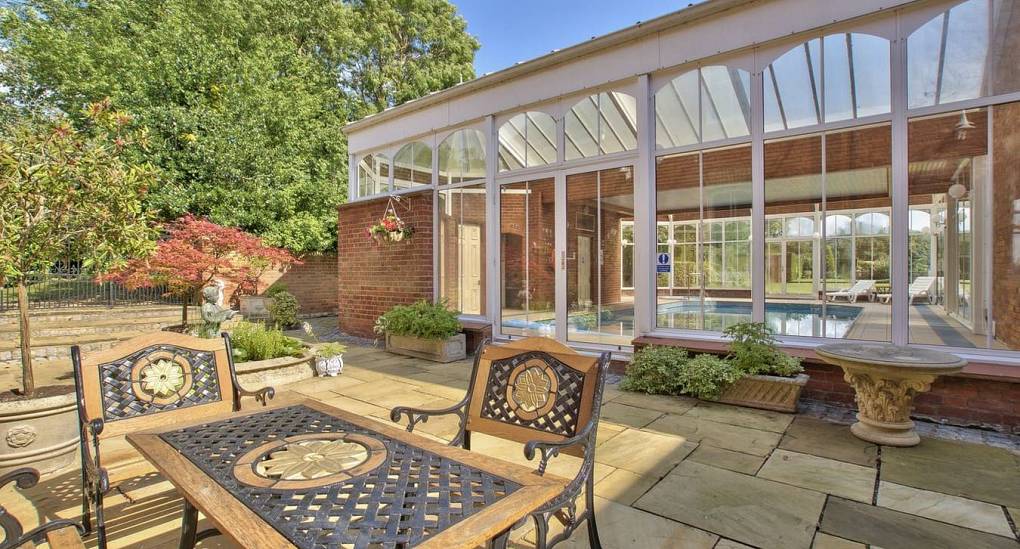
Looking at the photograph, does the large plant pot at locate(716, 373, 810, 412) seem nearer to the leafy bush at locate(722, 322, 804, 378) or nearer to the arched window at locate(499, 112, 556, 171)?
the leafy bush at locate(722, 322, 804, 378)

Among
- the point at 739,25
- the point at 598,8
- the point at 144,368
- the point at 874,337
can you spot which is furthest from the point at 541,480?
the point at 598,8

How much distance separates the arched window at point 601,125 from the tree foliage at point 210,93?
8.09 m

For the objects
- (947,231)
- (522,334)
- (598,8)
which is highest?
(598,8)

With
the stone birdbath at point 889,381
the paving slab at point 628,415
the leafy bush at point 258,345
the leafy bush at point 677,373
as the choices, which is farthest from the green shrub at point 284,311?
the stone birdbath at point 889,381

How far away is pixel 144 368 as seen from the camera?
2.24 metres

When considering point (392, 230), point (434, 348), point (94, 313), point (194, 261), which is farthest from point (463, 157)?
point (94, 313)

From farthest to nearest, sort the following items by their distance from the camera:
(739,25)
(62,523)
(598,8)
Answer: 1. (598,8)
2. (739,25)
3. (62,523)

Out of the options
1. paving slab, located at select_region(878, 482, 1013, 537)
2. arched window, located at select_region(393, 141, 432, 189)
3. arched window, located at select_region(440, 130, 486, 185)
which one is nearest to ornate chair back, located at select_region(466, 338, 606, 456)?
paving slab, located at select_region(878, 482, 1013, 537)

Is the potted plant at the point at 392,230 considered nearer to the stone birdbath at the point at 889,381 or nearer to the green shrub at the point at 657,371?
the green shrub at the point at 657,371

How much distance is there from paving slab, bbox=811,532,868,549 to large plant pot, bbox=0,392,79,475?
13.6 ft

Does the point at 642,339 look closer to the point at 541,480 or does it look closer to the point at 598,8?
the point at 541,480

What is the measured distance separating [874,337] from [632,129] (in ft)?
10.4

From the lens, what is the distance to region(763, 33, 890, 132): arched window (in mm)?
4273

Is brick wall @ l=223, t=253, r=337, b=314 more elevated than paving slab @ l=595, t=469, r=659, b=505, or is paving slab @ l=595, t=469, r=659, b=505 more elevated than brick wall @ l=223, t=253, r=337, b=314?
brick wall @ l=223, t=253, r=337, b=314
